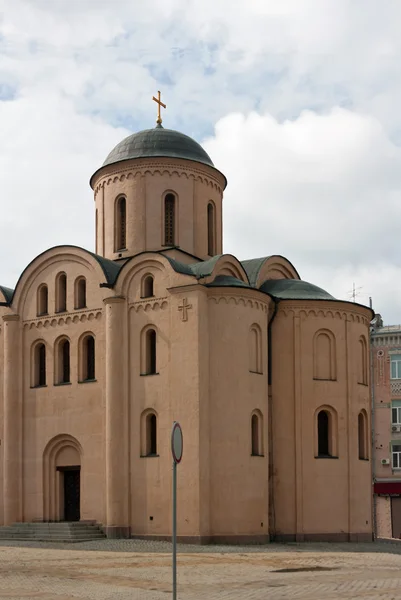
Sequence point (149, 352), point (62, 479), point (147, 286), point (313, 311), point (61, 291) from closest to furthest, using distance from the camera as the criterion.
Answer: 1. point (149, 352)
2. point (147, 286)
3. point (313, 311)
4. point (62, 479)
5. point (61, 291)

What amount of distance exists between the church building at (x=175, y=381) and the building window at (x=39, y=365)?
0.06 m

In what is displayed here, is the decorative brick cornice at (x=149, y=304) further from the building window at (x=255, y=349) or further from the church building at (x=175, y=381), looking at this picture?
the building window at (x=255, y=349)

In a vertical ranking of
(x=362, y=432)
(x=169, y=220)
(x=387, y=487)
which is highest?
(x=169, y=220)

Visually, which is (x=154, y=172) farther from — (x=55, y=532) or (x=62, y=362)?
(x=55, y=532)

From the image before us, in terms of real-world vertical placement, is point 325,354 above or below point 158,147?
below

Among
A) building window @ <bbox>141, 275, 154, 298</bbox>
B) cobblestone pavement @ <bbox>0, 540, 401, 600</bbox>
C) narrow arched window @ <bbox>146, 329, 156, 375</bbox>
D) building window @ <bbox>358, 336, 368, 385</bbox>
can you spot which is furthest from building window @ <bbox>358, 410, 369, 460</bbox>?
building window @ <bbox>141, 275, 154, 298</bbox>

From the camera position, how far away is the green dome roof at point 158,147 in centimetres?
3575

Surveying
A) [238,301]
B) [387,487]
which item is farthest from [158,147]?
[387,487]

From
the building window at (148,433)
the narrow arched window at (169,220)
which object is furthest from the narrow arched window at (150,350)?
the narrow arched window at (169,220)

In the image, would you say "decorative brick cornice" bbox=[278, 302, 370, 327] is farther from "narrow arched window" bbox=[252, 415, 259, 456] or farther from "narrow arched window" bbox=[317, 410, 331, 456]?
"narrow arched window" bbox=[252, 415, 259, 456]

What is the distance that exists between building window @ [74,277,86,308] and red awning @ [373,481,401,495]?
2131 centimetres

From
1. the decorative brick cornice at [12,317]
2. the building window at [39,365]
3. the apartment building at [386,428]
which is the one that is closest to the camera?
the building window at [39,365]

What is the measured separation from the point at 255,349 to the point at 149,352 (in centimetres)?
368

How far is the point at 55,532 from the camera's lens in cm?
3114
